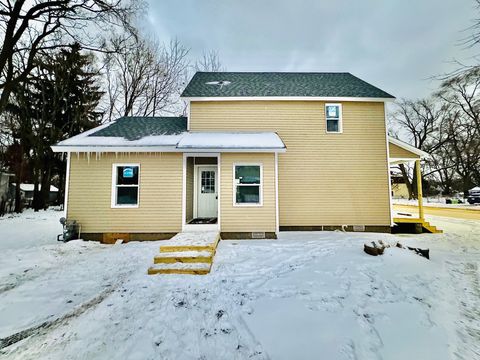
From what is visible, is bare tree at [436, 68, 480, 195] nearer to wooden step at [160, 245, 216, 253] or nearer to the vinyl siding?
the vinyl siding

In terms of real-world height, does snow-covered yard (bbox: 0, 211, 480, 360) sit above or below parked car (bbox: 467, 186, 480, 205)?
below

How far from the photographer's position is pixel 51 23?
9.12 meters

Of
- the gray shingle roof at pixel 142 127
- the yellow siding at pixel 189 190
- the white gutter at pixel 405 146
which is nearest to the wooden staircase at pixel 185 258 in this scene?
the yellow siding at pixel 189 190

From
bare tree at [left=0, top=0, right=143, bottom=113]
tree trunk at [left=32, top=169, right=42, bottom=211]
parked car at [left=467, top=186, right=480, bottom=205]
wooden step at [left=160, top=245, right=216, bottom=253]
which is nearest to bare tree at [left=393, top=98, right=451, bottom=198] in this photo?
parked car at [left=467, top=186, right=480, bottom=205]

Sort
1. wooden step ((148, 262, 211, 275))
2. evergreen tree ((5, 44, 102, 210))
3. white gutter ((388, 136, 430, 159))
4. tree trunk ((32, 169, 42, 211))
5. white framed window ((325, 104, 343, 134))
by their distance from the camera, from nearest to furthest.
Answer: wooden step ((148, 262, 211, 275)) < white gutter ((388, 136, 430, 159)) < white framed window ((325, 104, 343, 134)) < evergreen tree ((5, 44, 102, 210)) < tree trunk ((32, 169, 42, 211))

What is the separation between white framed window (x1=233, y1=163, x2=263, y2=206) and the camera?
7.73 metres

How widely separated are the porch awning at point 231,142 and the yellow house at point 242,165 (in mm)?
36

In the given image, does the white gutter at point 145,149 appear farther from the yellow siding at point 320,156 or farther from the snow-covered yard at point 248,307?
the snow-covered yard at point 248,307

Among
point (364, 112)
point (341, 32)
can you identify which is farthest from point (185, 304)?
point (341, 32)

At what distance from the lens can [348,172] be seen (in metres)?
9.12

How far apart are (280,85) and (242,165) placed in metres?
4.68

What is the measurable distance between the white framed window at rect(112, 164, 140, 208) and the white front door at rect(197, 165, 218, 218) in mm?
2424

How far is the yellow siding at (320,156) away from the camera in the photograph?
8.98m

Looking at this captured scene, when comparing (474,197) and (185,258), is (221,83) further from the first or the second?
(474,197)
